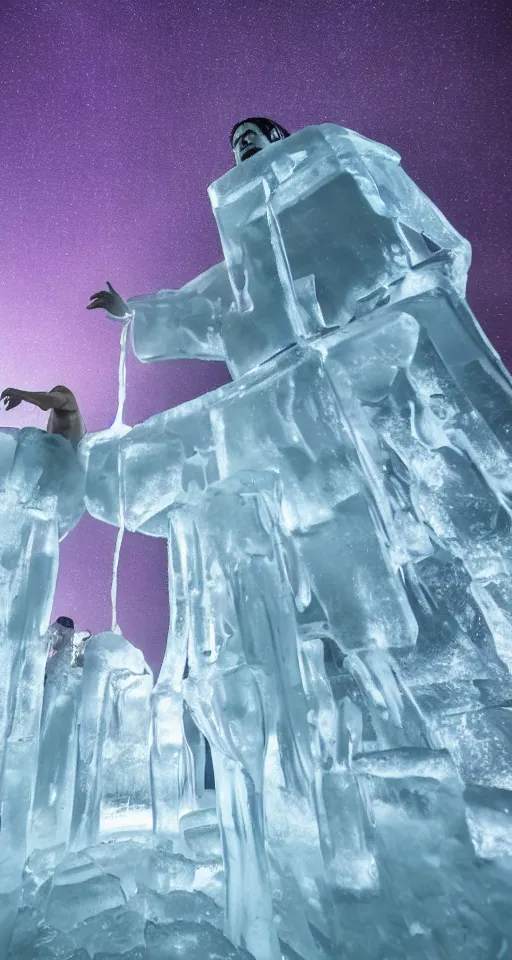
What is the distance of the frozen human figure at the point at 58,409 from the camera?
2.41 meters

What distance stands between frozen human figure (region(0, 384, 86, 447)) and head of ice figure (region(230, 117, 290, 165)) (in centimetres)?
136

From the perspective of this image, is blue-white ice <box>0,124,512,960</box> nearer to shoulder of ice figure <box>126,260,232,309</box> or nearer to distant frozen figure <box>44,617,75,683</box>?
distant frozen figure <box>44,617,75,683</box>

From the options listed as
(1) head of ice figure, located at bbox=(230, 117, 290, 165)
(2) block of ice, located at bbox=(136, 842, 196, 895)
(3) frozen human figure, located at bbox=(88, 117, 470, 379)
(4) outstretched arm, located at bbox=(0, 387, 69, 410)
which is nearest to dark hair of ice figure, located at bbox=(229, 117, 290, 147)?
(1) head of ice figure, located at bbox=(230, 117, 290, 165)

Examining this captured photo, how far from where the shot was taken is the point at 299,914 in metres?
1.27

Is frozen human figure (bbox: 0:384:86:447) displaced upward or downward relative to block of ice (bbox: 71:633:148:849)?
upward

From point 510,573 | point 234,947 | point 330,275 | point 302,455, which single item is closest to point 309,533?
point 302,455

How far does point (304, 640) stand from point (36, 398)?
1.62 metres

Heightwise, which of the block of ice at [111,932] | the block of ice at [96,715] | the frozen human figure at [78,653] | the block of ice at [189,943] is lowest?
the block of ice at [189,943]

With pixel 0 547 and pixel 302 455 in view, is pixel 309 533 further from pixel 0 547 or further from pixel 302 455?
pixel 0 547

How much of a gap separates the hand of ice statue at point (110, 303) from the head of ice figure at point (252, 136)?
33.2 inches

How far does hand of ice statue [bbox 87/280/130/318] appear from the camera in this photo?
247cm

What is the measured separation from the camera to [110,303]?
2.50 meters

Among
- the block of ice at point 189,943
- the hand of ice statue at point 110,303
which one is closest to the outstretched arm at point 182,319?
the hand of ice statue at point 110,303

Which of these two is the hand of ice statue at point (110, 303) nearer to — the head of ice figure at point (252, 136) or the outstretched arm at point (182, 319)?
the outstretched arm at point (182, 319)
